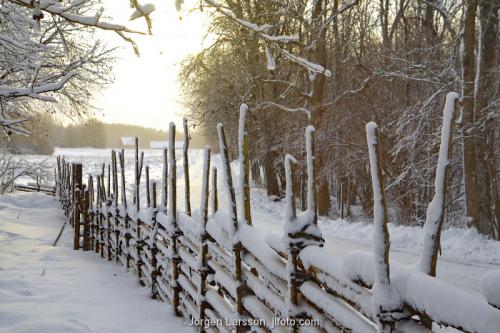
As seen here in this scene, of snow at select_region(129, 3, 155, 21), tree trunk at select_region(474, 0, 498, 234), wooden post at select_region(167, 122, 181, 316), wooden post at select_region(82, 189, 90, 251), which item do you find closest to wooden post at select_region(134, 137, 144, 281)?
wooden post at select_region(167, 122, 181, 316)

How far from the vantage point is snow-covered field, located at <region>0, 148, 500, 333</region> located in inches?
171

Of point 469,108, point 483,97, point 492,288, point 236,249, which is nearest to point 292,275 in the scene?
point 236,249

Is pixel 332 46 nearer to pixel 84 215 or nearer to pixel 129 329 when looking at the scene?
pixel 84 215

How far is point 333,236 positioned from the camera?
11.6 meters

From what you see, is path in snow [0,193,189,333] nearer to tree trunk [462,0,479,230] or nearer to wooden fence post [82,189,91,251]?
wooden fence post [82,189,91,251]

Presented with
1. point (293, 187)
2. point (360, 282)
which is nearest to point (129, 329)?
point (293, 187)

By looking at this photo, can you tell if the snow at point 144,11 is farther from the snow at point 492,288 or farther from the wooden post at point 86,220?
the wooden post at point 86,220

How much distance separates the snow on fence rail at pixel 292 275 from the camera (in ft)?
5.78

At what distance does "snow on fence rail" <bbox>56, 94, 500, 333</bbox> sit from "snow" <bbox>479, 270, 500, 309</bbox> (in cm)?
8

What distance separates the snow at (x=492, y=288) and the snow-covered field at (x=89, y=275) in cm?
116

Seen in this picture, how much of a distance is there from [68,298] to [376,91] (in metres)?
13.6

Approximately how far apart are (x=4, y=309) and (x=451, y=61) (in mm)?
11390

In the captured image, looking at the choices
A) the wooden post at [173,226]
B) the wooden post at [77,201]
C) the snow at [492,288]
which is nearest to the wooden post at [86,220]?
the wooden post at [77,201]

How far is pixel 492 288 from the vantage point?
1.34 metres
